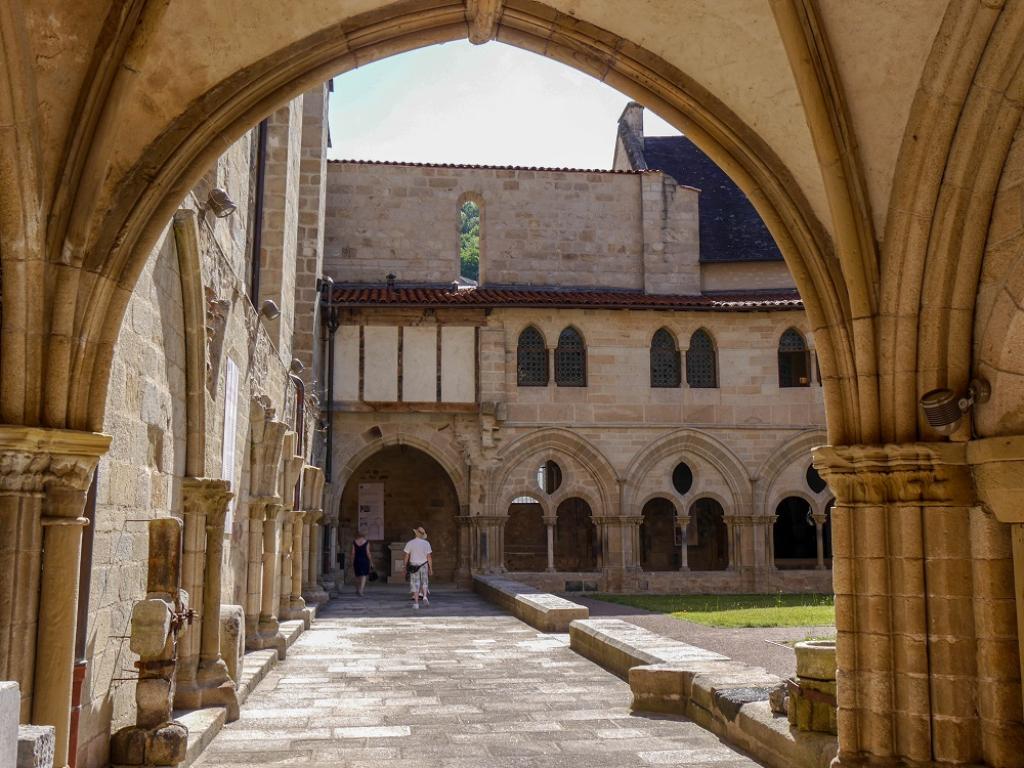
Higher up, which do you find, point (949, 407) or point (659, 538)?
point (949, 407)

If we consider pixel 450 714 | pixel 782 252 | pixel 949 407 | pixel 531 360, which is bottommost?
pixel 450 714

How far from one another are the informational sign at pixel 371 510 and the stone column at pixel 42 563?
61.5 ft

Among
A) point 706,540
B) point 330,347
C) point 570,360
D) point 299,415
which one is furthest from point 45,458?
point 706,540

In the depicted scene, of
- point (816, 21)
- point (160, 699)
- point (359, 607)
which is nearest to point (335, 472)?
point (359, 607)

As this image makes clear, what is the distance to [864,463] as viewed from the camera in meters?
4.68

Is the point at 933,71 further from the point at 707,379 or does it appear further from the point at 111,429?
the point at 707,379

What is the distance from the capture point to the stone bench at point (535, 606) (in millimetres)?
11977

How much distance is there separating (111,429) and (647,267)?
18438mm

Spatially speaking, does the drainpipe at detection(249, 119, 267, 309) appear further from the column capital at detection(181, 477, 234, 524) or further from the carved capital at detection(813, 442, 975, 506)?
the carved capital at detection(813, 442, 975, 506)

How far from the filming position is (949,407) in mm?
4410

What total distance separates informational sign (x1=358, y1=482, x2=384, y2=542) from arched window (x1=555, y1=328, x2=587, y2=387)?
5.26m

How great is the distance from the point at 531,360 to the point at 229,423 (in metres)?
12.6

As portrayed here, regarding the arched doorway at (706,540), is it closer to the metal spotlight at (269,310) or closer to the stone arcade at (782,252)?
the metal spotlight at (269,310)

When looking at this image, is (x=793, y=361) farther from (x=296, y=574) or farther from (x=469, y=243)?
(x=469, y=243)
